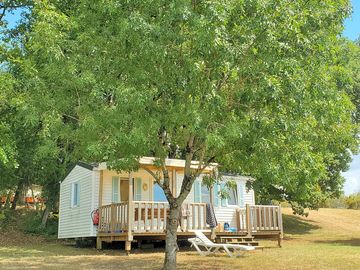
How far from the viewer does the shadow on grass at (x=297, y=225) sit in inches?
1130

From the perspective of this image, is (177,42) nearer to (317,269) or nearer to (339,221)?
(317,269)

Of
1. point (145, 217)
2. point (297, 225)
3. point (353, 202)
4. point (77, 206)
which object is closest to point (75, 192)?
point (77, 206)

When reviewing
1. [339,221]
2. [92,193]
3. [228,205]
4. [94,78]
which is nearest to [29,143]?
[92,193]

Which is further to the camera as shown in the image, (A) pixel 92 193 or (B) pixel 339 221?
(B) pixel 339 221

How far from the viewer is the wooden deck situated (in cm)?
1627

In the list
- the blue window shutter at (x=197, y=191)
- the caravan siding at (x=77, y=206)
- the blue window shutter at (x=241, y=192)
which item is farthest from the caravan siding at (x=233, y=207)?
the caravan siding at (x=77, y=206)

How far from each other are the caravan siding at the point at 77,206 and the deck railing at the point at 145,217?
140 centimetres

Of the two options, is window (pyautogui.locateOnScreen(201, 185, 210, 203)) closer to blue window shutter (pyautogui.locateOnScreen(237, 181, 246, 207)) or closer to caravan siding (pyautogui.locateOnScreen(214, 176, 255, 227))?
caravan siding (pyautogui.locateOnScreen(214, 176, 255, 227))

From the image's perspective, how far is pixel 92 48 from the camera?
10.5 m

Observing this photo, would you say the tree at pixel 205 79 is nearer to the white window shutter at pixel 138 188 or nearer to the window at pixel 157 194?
the white window shutter at pixel 138 188

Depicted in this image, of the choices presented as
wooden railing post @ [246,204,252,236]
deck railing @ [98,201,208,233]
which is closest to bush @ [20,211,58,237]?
deck railing @ [98,201,208,233]

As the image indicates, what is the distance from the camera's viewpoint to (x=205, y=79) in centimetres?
989

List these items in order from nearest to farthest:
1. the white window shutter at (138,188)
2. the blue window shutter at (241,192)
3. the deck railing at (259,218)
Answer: the white window shutter at (138,188)
the deck railing at (259,218)
the blue window shutter at (241,192)

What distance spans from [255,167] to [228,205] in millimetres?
10341
